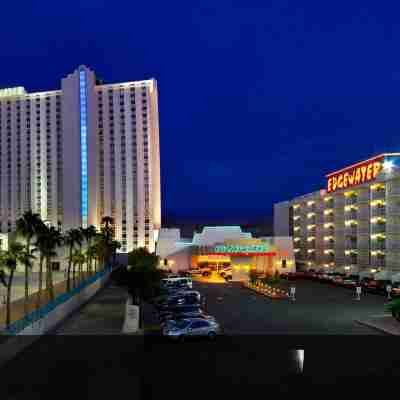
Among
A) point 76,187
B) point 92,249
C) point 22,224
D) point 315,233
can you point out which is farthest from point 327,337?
point 76,187

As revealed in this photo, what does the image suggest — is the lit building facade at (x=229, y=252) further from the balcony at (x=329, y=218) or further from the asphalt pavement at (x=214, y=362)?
the asphalt pavement at (x=214, y=362)

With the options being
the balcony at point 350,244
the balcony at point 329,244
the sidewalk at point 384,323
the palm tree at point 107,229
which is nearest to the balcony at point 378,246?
the balcony at point 350,244

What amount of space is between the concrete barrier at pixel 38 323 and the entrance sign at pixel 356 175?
4335 cm

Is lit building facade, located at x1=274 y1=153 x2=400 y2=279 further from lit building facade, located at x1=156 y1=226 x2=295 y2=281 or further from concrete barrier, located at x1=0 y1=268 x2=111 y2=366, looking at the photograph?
concrete barrier, located at x1=0 y1=268 x2=111 y2=366

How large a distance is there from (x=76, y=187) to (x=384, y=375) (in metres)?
113

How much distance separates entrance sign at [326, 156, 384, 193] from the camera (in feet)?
202

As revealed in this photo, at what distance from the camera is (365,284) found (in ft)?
172

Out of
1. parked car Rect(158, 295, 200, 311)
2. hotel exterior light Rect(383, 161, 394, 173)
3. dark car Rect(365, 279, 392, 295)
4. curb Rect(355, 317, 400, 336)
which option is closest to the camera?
curb Rect(355, 317, 400, 336)

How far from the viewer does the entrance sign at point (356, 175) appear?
202 feet

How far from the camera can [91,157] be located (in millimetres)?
122625

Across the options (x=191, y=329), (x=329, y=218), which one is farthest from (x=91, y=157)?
(x=191, y=329)

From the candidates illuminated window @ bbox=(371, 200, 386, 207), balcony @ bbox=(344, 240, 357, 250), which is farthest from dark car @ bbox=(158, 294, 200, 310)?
balcony @ bbox=(344, 240, 357, 250)

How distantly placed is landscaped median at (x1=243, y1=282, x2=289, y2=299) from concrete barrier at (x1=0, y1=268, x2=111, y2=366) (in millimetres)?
19230

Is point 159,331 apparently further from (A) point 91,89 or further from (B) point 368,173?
(A) point 91,89
